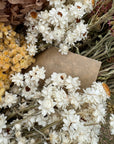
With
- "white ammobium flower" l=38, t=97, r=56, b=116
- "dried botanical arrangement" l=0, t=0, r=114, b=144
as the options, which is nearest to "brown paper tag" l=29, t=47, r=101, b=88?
"dried botanical arrangement" l=0, t=0, r=114, b=144

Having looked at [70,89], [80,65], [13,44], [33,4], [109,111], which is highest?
[33,4]

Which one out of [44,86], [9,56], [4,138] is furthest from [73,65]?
[4,138]

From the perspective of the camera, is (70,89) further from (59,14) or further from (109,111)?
(109,111)

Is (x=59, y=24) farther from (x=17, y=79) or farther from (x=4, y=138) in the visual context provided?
(x=4, y=138)

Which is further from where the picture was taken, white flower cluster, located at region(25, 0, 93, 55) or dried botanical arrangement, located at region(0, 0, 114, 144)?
white flower cluster, located at region(25, 0, 93, 55)

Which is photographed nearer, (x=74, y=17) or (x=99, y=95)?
(x=99, y=95)

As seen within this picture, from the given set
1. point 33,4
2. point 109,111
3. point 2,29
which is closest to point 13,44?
point 2,29

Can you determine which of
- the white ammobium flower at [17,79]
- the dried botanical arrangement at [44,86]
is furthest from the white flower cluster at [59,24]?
the white ammobium flower at [17,79]

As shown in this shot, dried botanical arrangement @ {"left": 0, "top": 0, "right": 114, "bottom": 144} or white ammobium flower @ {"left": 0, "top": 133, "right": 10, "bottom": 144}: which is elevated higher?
dried botanical arrangement @ {"left": 0, "top": 0, "right": 114, "bottom": 144}

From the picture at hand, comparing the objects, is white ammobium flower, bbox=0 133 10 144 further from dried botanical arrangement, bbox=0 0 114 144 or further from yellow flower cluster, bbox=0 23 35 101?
yellow flower cluster, bbox=0 23 35 101
